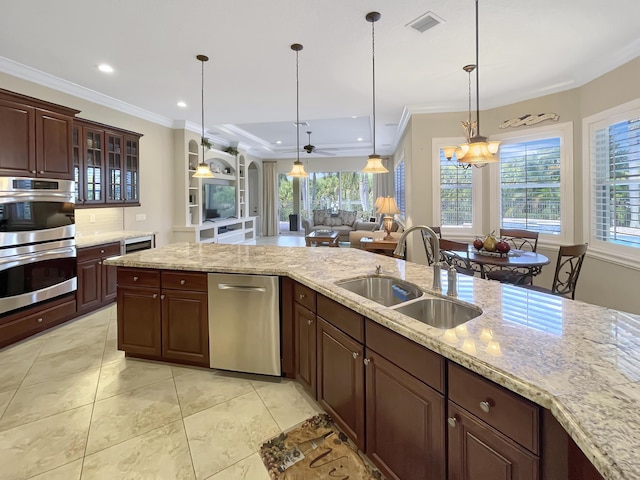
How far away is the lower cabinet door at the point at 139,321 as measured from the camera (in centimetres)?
273

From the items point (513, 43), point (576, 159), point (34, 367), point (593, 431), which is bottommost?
point (34, 367)

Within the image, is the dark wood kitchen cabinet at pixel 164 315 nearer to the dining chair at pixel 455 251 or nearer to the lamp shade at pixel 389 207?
the dining chair at pixel 455 251

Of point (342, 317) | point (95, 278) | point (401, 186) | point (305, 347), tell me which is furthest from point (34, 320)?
point (401, 186)

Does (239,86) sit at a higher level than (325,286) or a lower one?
higher

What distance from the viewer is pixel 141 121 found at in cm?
562

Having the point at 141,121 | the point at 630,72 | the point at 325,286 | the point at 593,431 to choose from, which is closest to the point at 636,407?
the point at 593,431

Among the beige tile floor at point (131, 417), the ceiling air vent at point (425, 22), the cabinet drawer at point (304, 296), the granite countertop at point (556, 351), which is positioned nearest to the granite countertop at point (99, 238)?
the beige tile floor at point (131, 417)

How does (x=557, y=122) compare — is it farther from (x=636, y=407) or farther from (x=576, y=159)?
(x=636, y=407)

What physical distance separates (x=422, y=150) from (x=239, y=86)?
9.53 feet

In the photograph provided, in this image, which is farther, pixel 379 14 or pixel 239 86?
pixel 239 86

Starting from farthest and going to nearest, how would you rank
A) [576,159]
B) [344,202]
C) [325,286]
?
[344,202]
[576,159]
[325,286]

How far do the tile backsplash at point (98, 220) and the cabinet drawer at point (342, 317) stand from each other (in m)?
4.16

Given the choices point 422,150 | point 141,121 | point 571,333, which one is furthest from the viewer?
point 141,121

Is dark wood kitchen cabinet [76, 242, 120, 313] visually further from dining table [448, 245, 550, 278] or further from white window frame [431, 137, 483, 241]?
white window frame [431, 137, 483, 241]
